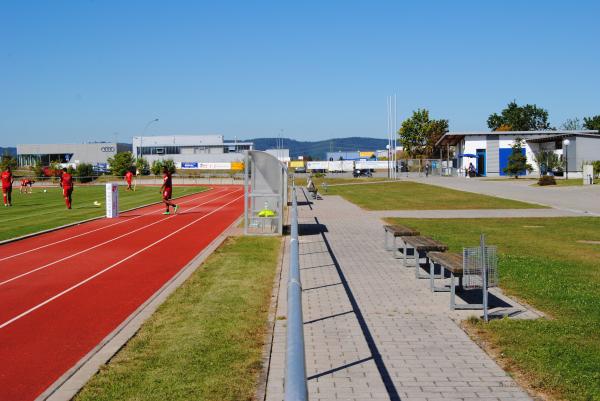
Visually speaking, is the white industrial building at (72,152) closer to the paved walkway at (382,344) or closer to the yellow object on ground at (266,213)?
the yellow object on ground at (266,213)

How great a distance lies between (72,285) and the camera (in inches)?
442

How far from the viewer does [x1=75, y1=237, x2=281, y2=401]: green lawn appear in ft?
18.6

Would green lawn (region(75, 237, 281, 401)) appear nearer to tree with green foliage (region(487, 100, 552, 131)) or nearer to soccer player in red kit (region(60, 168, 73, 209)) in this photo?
soccer player in red kit (region(60, 168, 73, 209))

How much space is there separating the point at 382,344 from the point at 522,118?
14289 centimetres

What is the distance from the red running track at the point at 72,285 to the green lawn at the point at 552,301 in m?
4.47

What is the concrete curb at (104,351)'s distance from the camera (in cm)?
576

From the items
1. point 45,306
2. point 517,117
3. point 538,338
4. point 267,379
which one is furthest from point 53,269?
point 517,117

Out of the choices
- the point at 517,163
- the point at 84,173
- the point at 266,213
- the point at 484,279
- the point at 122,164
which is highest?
the point at 122,164

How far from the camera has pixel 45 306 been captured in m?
9.62

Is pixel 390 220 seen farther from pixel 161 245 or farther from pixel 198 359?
pixel 198 359

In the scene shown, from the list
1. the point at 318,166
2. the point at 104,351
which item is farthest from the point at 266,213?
the point at 318,166

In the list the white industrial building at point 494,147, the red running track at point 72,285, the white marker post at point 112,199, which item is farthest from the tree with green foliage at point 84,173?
the red running track at point 72,285

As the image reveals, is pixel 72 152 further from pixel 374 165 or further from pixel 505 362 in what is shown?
pixel 505 362

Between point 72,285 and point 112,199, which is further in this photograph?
point 112,199
